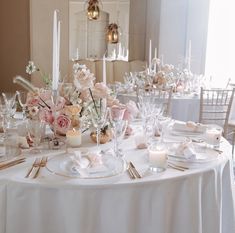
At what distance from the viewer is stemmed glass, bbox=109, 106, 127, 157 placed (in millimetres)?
1724

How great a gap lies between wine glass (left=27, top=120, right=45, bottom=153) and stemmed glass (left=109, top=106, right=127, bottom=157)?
0.38m

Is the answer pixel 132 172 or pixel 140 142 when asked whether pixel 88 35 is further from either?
pixel 132 172

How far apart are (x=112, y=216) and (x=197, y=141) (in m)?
0.84

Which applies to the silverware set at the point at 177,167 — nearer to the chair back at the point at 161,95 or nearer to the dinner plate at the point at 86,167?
the dinner plate at the point at 86,167

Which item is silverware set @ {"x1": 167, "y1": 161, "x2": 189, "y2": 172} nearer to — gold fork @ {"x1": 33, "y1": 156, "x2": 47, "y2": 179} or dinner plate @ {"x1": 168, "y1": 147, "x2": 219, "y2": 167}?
dinner plate @ {"x1": 168, "y1": 147, "x2": 219, "y2": 167}

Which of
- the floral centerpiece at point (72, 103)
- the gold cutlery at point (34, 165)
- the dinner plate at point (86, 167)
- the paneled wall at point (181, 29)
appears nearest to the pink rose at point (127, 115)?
the floral centerpiece at point (72, 103)

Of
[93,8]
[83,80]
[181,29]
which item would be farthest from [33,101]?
[181,29]

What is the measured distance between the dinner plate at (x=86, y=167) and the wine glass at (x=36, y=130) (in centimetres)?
19

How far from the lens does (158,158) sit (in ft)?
5.30

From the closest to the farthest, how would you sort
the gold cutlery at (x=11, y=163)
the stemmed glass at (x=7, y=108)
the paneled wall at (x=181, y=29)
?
the gold cutlery at (x=11, y=163) → the stemmed glass at (x=7, y=108) → the paneled wall at (x=181, y=29)

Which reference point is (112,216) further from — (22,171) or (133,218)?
(22,171)

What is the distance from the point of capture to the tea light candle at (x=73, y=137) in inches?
75.6

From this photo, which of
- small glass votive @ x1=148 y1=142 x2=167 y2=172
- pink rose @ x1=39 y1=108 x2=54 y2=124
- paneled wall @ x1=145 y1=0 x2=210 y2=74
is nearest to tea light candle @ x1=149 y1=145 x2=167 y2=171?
A: small glass votive @ x1=148 y1=142 x2=167 y2=172

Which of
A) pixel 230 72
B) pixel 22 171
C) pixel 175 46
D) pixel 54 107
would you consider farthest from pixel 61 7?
pixel 22 171
